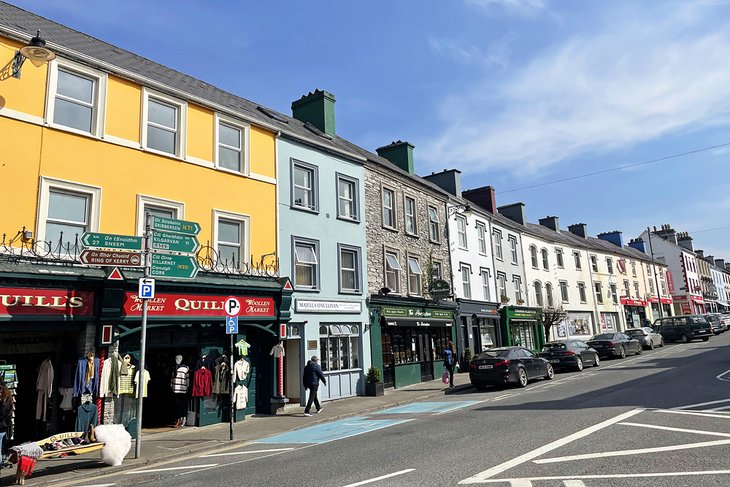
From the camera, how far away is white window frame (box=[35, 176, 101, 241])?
11.9 m

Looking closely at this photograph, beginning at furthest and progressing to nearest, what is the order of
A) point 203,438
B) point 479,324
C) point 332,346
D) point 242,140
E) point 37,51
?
point 479,324 < point 332,346 < point 242,140 < point 203,438 < point 37,51

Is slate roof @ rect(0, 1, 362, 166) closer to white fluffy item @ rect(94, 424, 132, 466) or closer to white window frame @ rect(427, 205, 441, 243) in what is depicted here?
white window frame @ rect(427, 205, 441, 243)

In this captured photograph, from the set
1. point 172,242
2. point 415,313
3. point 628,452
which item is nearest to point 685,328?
point 415,313

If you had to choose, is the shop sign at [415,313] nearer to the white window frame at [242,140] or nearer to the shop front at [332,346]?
the shop front at [332,346]

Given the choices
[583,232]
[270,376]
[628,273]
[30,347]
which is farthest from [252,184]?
[628,273]

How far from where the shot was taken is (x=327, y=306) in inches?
755

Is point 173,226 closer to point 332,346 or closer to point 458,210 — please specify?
point 332,346

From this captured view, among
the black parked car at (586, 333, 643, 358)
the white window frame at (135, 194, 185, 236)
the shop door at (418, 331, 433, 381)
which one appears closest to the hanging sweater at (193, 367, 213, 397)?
the white window frame at (135, 194, 185, 236)

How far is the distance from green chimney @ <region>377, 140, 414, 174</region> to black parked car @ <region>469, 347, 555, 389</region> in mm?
12218

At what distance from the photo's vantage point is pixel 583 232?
5112cm

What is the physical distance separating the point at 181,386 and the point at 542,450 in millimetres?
9831

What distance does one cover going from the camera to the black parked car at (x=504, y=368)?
61.8 ft

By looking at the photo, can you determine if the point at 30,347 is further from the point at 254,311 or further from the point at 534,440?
the point at 534,440

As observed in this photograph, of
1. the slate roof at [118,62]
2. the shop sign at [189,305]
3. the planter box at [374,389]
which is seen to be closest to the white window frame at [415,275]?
the planter box at [374,389]
